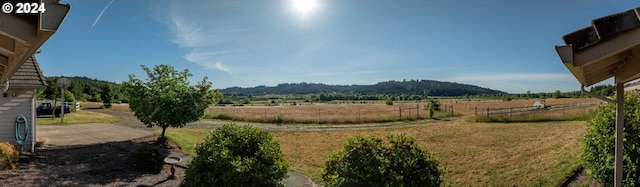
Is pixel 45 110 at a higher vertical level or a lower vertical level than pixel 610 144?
lower

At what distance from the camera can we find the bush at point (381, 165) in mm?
3998

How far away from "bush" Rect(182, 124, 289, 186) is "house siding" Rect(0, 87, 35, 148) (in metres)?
8.79

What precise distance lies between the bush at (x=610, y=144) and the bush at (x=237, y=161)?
5.92 meters

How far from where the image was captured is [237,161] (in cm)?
494

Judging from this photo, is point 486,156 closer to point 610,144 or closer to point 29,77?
point 610,144

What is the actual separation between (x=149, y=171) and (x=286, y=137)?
9163mm

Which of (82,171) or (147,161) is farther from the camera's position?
(147,161)

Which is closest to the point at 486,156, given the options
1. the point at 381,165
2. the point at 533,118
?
the point at 381,165

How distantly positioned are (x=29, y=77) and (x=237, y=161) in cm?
1000

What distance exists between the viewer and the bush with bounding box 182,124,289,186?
193 inches

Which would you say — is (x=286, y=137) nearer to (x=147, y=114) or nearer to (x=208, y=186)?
(x=147, y=114)

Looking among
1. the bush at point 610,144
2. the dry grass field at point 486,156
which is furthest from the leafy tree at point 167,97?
the bush at point 610,144

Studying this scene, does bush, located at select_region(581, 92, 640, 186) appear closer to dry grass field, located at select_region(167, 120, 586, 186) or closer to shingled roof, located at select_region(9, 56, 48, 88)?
dry grass field, located at select_region(167, 120, 586, 186)

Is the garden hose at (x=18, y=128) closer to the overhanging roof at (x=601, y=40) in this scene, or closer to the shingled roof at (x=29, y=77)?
the shingled roof at (x=29, y=77)
